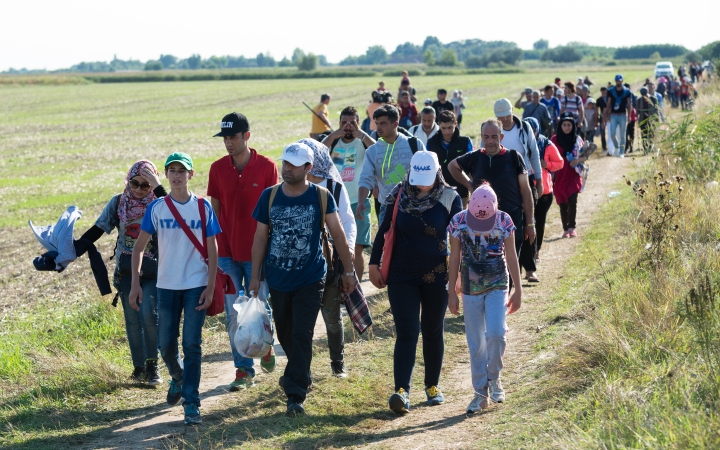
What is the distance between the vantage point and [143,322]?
7.27m

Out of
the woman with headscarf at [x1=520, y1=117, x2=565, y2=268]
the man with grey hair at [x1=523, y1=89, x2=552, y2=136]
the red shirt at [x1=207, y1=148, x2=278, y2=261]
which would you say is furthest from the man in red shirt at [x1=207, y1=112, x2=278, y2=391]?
the man with grey hair at [x1=523, y1=89, x2=552, y2=136]

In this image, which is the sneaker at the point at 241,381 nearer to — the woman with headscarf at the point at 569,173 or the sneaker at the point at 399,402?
the sneaker at the point at 399,402

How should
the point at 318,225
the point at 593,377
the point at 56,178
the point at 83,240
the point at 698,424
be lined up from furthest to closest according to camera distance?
the point at 56,178 → the point at 83,240 → the point at 318,225 → the point at 593,377 → the point at 698,424

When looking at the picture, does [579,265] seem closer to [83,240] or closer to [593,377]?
[593,377]

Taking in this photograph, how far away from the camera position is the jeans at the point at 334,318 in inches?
277

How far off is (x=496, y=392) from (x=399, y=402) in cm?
73

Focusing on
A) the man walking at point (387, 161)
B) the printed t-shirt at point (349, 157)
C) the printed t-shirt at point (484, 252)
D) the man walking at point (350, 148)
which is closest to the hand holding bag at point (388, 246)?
the printed t-shirt at point (484, 252)

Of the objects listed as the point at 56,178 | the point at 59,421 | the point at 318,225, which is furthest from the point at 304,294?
the point at 56,178

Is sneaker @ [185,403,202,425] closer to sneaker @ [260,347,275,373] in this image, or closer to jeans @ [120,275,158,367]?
sneaker @ [260,347,275,373]

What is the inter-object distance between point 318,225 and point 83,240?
2.15 metres

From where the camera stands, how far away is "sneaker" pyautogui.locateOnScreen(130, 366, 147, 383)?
745 cm

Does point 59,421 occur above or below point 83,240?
below

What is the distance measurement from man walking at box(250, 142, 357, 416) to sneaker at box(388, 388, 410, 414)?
65 cm

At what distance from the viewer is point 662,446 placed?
14.4 feet
